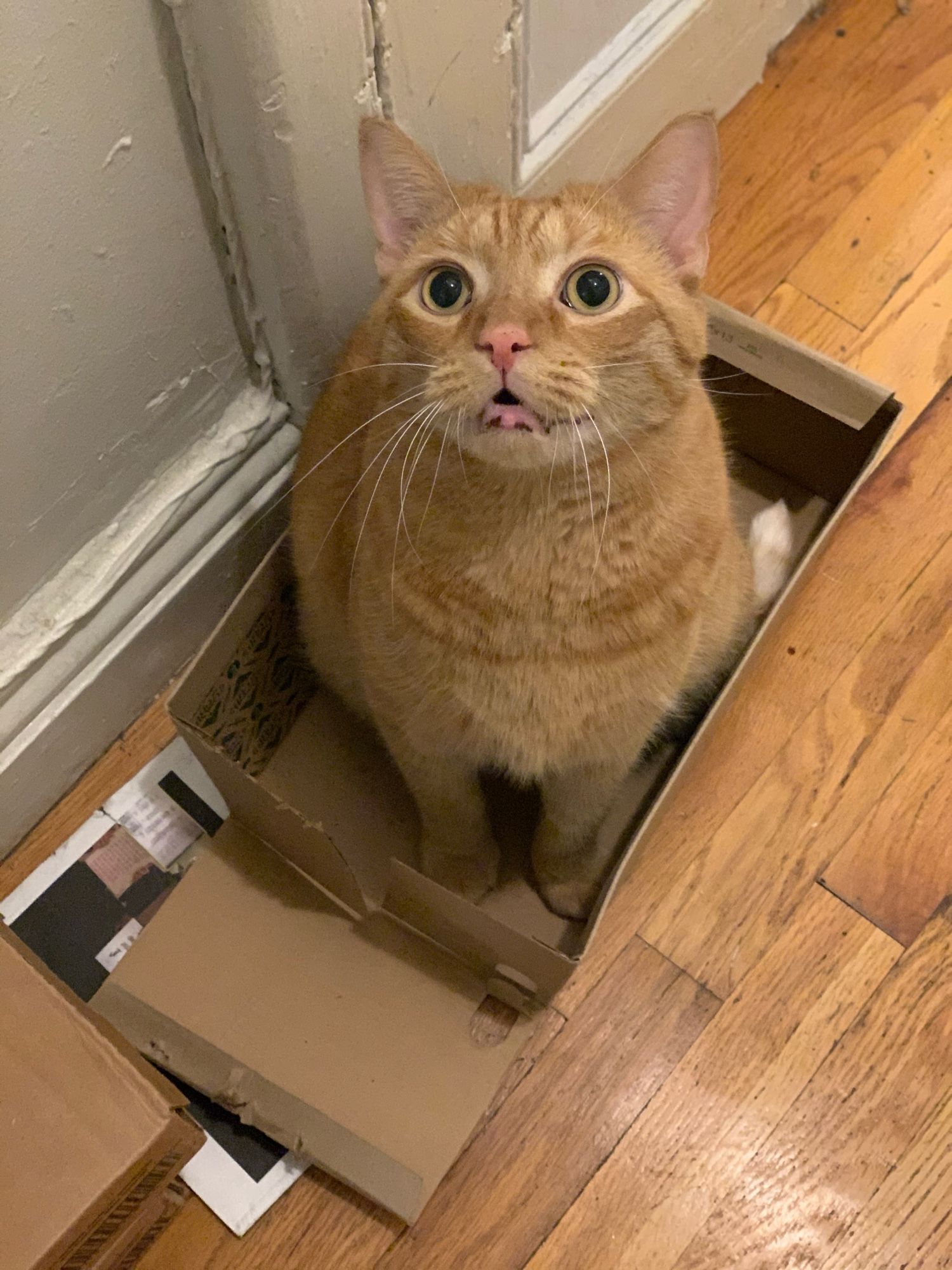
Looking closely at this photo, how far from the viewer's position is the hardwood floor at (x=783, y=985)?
1.11 m

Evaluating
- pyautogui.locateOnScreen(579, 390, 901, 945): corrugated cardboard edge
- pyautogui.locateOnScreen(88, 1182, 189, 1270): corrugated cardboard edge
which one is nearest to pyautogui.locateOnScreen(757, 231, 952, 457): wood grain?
pyautogui.locateOnScreen(579, 390, 901, 945): corrugated cardboard edge

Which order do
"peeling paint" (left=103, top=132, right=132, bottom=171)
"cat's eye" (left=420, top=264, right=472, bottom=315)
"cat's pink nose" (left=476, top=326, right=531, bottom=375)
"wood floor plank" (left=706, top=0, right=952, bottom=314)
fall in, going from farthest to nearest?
"wood floor plank" (left=706, top=0, right=952, bottom=314)
"peeling paint" (left=103, top=132, right=132, bottom=171)
"cat's eye" (left=420, top=264, right=472, bottom=315)
"cat's pink nose" (left=476, top=326, right=531, bottom=375)

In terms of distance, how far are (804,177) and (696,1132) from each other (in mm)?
1462

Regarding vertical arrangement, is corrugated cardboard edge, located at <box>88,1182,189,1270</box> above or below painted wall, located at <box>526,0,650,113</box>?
below

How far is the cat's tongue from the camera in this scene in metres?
0.67

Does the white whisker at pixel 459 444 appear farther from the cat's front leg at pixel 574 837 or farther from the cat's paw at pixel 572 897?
the cat's paw at pixel 572 897

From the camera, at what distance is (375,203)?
0.84 m

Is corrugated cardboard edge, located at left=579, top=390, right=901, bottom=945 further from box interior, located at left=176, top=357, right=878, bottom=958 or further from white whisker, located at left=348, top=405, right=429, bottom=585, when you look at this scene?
white whisker, located at left=348, top=405, right=429, bottom=585

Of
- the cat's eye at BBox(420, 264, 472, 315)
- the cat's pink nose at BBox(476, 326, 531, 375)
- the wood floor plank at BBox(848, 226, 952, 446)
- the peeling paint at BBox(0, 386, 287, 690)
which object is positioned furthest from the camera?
the wood floor plank at BBox(848, 226, 952, 446)

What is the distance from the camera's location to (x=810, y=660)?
1371 mm

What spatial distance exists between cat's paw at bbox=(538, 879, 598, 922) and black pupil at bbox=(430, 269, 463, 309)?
69 cm

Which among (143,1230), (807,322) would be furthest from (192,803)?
(807,322)

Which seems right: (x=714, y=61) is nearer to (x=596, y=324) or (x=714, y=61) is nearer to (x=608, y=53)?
(x=608, y=53)

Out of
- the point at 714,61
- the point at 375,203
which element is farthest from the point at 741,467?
the point at 375,203
